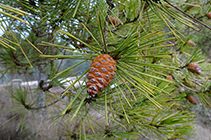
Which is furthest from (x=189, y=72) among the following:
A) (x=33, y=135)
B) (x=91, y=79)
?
(x=33, y=135)

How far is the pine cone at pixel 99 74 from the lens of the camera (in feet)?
0.79

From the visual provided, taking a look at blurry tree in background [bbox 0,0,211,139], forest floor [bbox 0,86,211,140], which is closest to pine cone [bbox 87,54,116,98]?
blurry tree in background [bbox 0,0,211,139]

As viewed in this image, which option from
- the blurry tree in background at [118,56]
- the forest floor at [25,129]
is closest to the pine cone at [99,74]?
the blurry tree in background at [118,56]

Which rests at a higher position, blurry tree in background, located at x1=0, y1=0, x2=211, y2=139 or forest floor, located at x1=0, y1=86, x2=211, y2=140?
blurry tree in background, located at x1=0, y1=0, x2=211, y2=139

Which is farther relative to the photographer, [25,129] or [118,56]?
[25,129]

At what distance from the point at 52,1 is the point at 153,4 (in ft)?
1.46

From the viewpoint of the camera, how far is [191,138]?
4.56 ft

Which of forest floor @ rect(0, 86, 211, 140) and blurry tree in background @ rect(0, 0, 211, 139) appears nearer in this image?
blurry tree in background @ rect(0, 0, 211, 139)

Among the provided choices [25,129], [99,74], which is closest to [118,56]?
[99,74]

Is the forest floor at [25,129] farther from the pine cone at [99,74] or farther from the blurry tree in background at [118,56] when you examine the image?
the pine cone at [99,74]

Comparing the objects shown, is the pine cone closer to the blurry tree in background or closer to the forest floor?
the blurry tree in background

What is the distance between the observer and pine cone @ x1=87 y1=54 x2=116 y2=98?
0.24m

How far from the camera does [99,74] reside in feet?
0.82

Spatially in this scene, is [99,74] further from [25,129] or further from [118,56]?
[25,129]
